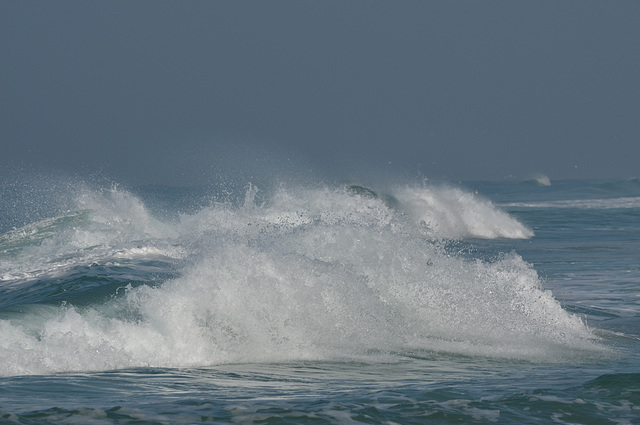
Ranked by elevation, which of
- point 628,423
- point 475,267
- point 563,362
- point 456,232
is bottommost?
point 628,423

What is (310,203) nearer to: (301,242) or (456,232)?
(456,232)

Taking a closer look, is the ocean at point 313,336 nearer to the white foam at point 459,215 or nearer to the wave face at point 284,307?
the wave face at point 284,307

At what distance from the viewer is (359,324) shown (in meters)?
8.51

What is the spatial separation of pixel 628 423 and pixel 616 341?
12.6 ft

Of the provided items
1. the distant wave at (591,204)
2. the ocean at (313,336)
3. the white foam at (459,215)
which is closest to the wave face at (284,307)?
the ocean at (313,336)

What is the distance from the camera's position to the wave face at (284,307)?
295 inches

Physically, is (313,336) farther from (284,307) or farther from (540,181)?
(540,181)

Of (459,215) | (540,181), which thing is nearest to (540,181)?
(540,181)

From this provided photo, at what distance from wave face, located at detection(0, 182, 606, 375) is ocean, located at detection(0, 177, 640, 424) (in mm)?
21

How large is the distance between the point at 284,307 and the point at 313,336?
0.49 meters

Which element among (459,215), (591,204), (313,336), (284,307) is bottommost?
(313,336)

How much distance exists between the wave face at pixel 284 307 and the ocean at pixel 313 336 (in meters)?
0.02

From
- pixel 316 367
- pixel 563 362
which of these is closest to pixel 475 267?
pixel 563 362

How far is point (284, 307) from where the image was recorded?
334 inches
